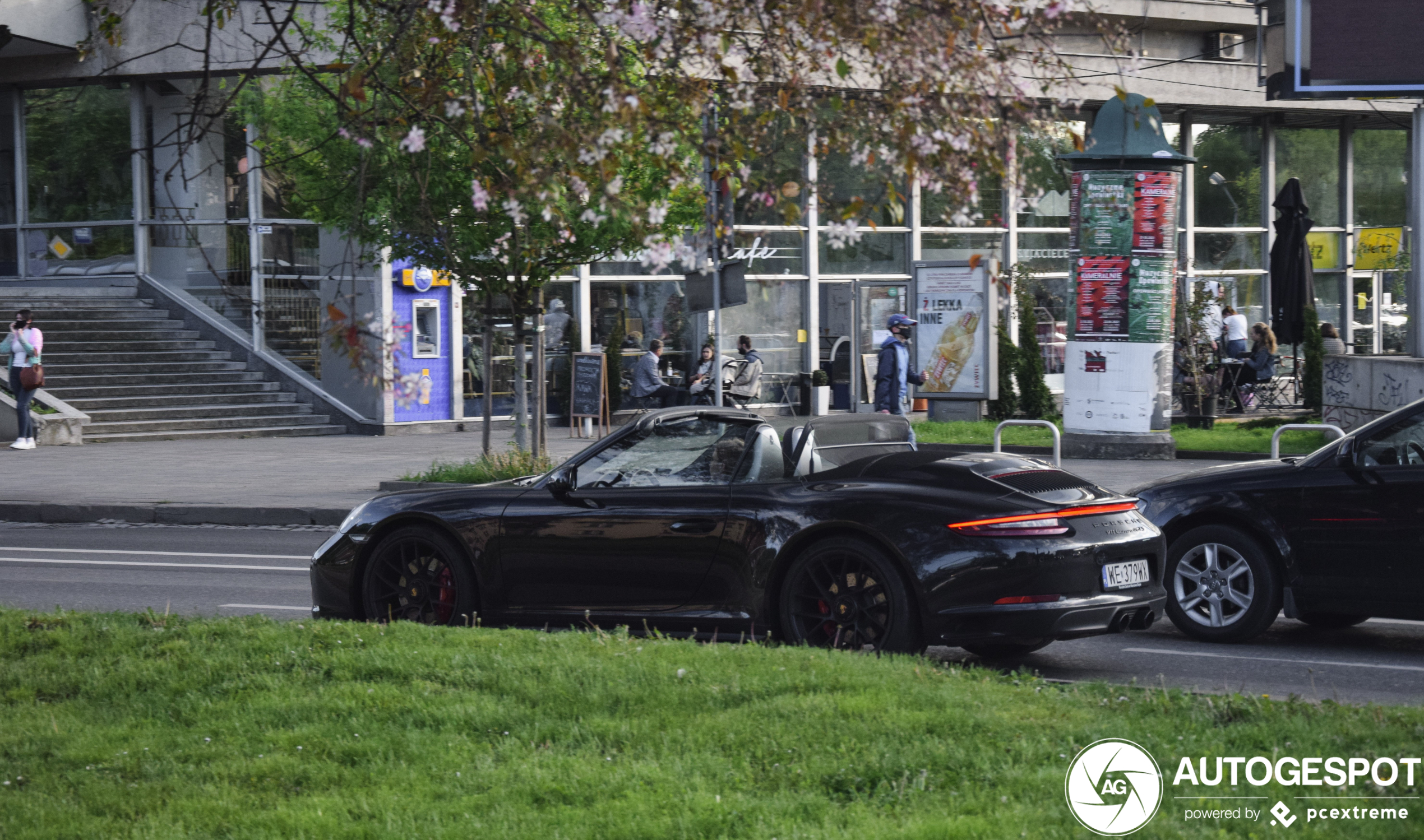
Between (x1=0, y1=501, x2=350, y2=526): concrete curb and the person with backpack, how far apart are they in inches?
246

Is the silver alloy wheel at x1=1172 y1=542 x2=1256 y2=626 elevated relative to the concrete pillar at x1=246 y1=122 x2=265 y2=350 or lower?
lower

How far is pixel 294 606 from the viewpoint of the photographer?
10.4 metres

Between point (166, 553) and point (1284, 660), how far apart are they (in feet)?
32.0

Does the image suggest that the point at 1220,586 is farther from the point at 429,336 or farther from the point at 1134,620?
the point at 429,336

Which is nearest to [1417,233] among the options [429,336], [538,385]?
[538,385]

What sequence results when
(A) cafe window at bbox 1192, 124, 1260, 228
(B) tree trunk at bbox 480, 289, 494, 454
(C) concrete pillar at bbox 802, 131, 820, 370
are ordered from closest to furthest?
(B) tree trunk at bbox 480, 289, 494, 454 → (C) concrete pillar at bbox 802, 131, 820, 370 → (A) cafe window at bbox 1192, 124, 1260, 228

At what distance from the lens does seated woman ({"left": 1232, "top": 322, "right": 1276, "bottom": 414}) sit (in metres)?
26.3

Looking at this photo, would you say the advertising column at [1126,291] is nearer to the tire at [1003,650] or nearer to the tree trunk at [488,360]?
the tree trunk at [488,360]

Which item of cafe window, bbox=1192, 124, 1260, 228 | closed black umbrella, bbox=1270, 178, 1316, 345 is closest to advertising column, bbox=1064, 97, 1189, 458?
closed black umbrella, bbox=1270, 178, 1316, 345

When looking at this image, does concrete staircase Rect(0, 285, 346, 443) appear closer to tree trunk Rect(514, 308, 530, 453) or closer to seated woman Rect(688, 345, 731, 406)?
seated woman Rect(688, 345, 731, 406)

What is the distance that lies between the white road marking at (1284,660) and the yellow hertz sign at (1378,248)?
29394 millimetres

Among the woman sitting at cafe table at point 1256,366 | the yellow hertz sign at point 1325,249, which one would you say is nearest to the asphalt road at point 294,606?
the woman sitting at cafe table at point 1256,366

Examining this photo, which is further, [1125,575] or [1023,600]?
[1125,575]

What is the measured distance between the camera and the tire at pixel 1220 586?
8.62 metres
